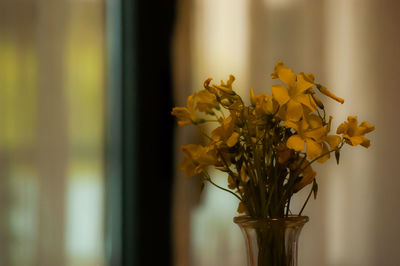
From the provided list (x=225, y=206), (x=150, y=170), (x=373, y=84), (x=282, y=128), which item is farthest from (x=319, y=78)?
(x=282, y=128)

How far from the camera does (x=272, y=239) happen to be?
0.93 metres

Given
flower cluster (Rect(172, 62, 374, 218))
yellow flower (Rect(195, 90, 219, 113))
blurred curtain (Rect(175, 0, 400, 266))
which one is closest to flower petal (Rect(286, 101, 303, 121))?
flower cluster (Rect(172, 62, 374, 218))

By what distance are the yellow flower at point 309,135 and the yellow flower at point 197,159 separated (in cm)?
15

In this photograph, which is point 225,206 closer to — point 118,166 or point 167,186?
point 167,186

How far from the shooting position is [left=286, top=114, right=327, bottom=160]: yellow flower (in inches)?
36.4

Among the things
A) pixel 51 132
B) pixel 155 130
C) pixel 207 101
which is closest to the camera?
pixel 207 101

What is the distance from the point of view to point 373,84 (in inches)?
74.2

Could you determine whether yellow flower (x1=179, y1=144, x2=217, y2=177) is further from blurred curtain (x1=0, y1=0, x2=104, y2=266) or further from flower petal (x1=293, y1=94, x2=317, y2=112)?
blurred curtain (x1=0, y1=0, x2=104, y2=266)

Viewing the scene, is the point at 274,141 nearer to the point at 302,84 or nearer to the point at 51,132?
the point at 302,84

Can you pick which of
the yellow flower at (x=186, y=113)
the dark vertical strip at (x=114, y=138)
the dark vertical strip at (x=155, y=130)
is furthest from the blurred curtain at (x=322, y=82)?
the yellow flower at (x=186, y=113)

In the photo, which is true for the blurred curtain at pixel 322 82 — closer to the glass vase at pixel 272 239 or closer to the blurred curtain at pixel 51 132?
the blurred curtain at pixel 51 132

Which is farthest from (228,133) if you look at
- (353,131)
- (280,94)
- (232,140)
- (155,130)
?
(155,130)

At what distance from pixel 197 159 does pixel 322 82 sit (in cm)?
96

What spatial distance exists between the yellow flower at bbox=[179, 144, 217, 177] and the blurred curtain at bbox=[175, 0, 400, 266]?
0.78m
